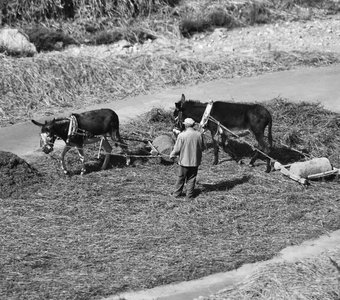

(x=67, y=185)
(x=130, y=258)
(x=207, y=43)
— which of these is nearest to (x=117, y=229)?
(x=130, y=258)

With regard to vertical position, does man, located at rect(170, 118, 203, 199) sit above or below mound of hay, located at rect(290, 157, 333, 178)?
above

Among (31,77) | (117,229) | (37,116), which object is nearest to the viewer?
(117,229)

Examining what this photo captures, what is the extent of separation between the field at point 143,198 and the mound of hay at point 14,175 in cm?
2

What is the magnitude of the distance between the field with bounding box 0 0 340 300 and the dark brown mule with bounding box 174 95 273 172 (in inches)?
24.1

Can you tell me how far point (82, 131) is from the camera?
49.8ft

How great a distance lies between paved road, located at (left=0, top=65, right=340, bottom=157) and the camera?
1894 cm

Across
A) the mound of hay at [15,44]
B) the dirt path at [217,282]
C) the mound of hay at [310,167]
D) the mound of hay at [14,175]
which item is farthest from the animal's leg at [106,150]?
the mound of hay at [15,44]

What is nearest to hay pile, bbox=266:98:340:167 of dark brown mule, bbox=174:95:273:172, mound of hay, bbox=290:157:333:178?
mound of hay, bbox=290:157:333:178

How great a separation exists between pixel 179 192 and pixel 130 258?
8.31ft

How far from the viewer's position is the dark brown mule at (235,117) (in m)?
15.7

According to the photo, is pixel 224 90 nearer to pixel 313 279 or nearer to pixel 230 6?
pixel 230 6

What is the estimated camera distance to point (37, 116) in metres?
18.6

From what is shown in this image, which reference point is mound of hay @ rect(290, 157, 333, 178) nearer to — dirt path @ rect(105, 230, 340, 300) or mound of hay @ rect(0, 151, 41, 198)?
dirt path @ rect(105, 230, 340, 300)

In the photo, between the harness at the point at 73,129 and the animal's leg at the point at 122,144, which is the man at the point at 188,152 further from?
the harness at the point at 73,129
